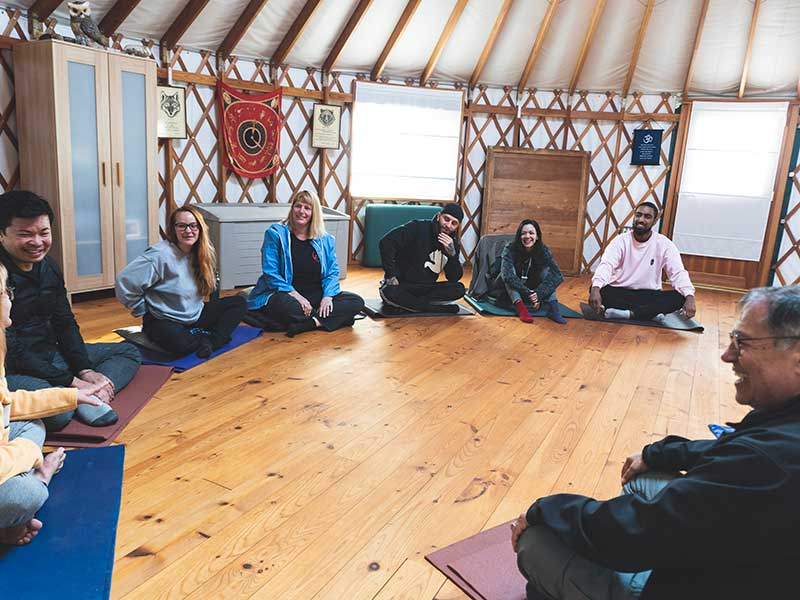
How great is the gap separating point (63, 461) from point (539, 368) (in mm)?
2234

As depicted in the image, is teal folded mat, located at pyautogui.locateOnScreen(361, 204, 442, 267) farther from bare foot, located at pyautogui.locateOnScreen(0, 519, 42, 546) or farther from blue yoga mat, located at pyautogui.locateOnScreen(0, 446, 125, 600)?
bare foot, located at pyautogui.locateOnScreen(0, 519, 42, 546)

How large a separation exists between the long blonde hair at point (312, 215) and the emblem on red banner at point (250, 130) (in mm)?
1987

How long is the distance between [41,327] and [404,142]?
4.60m

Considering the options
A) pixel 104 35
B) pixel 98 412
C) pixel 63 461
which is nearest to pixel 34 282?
pixel 98 412

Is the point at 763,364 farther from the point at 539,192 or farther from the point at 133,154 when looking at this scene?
the point at 539,192

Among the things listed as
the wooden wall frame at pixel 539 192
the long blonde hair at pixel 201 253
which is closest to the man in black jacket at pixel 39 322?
the long blonde hair at pixel 201 253

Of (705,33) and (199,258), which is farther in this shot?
(705,33)

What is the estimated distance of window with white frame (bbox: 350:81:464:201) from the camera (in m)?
6.23

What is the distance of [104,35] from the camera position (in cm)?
459

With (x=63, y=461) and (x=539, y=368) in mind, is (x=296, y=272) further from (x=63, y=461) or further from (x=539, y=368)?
(x=63, y=461)

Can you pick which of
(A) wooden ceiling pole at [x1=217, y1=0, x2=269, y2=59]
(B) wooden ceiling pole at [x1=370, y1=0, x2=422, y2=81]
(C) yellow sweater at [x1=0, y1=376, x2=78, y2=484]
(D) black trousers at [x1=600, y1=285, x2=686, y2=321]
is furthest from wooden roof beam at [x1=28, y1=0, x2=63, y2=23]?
(D) black trousers at [x1=600, y1=285, x2=686, y2=321]

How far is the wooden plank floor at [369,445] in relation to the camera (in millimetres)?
1574

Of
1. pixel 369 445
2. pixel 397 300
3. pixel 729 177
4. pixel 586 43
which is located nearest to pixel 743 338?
pixel 369 445

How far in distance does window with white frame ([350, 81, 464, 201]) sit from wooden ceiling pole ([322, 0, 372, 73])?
1.20ft
